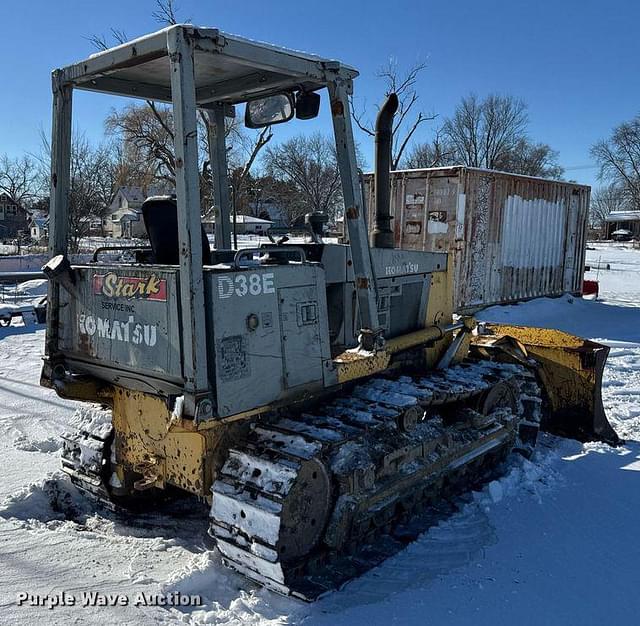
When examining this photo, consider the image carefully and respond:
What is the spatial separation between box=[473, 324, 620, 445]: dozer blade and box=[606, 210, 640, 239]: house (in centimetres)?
7283

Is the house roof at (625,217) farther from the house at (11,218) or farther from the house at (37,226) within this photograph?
the house at (11,218)

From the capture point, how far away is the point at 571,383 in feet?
22.6

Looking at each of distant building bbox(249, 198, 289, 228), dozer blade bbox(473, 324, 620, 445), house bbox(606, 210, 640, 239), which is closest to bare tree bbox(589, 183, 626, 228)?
house bbox(606, 210, 640, 239)

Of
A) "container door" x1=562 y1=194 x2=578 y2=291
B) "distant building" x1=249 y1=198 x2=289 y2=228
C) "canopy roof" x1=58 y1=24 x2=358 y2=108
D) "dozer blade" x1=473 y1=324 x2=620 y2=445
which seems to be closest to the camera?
"canopy roof" x1=58 y1=24 x2=358 y2=108

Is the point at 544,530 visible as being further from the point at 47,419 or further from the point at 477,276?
the point at 477,276

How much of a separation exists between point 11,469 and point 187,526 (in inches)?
69.8

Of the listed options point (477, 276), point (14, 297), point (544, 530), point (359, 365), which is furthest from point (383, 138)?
point (14, 297)

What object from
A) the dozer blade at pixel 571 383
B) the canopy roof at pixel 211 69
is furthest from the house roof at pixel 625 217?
the canopy roof at pixel 211 69

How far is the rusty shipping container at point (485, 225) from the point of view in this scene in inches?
532

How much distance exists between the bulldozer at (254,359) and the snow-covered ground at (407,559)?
0.21m

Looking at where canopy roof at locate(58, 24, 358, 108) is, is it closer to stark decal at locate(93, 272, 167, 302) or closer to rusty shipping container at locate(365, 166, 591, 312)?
stark decal at locate(93, 272, 167, 302)

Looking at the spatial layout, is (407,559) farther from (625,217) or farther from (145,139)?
(625,217)

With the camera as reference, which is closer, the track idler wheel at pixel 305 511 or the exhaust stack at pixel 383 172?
the track idler wheel at pixel 305 511

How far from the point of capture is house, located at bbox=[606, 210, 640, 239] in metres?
72.9
